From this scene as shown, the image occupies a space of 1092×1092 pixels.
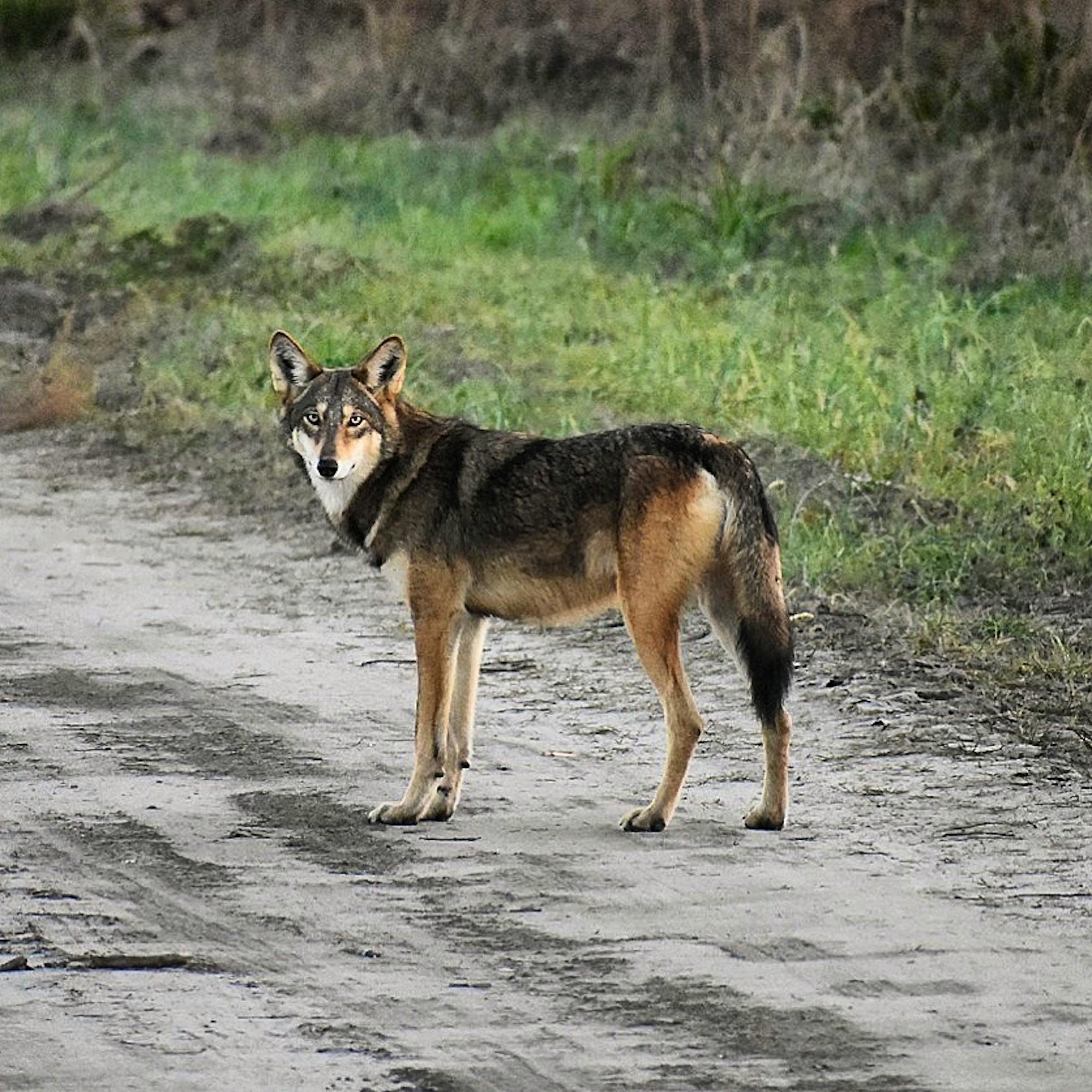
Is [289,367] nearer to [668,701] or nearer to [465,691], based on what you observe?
[465,691]

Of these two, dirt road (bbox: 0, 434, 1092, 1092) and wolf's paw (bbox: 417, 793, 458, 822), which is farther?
wolf's paw (bbox: 417, 793, 458, 822)

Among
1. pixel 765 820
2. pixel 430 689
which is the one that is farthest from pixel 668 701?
pixel 430 689

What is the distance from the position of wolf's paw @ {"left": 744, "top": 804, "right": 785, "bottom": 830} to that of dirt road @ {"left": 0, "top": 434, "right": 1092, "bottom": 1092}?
52 mm

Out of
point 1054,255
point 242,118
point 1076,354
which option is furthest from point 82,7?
point 1076,354

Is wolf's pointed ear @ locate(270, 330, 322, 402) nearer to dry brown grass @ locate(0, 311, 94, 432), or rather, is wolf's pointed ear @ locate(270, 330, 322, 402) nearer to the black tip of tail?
the black tip of tail

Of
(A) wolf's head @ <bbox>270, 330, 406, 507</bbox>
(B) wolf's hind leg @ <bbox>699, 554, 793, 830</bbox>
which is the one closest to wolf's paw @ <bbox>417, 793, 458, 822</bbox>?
(B) wolf's hind leg @ <bbox>699, 554, 793, 830</bbox>

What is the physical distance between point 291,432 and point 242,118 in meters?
16.4

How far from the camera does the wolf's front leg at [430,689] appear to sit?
6250 millimetres

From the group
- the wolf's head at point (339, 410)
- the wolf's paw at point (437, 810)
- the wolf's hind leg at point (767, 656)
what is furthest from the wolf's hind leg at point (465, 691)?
the wolf's hind leg at point (767, 656)

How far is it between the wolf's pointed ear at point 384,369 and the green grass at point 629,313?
2581 mm

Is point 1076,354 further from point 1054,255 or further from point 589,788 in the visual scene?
point 589,788

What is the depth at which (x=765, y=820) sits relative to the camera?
20.2ft

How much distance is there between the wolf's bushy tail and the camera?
6094 mm

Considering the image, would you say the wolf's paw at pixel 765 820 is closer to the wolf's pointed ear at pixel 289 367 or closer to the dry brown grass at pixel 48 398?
the wolf's pointed ear at pixel 289 367
